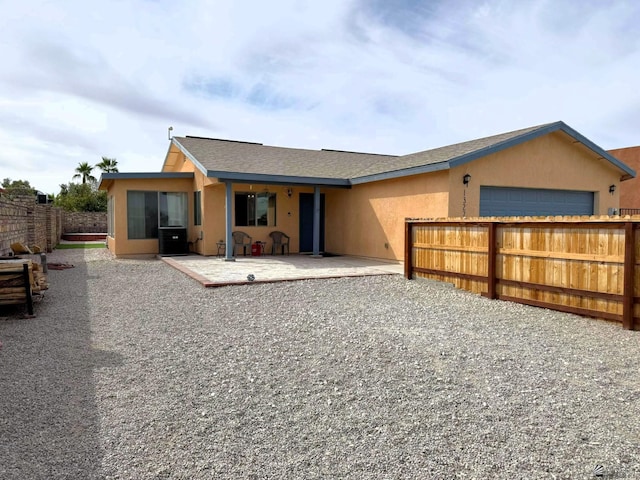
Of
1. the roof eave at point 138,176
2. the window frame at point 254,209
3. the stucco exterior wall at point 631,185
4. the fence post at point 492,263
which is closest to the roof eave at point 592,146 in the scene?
the fence post at point 492,263

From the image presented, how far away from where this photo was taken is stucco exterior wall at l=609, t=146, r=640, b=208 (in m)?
22.4

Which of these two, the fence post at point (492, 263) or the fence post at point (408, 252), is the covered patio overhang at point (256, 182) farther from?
the fence post at point (492, 263)

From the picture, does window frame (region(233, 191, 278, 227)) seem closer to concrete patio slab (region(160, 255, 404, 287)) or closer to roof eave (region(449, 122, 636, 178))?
concrete patio slab (region(160, 255, 404, 287))

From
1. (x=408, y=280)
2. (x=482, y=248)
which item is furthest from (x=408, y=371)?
(x=408, y=280)

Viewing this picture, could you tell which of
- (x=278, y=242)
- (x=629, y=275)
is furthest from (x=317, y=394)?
(x=278, y=242)

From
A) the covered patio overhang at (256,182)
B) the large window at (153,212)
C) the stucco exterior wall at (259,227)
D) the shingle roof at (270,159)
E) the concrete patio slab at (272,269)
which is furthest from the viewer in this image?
the large window at (153,212)

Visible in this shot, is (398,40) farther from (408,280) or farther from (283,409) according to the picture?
(283,409)

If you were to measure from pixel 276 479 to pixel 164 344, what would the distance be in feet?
9.71

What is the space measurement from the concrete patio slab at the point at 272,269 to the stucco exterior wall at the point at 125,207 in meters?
2.06

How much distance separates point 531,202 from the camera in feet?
41.0

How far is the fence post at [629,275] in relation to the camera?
18.4 ft

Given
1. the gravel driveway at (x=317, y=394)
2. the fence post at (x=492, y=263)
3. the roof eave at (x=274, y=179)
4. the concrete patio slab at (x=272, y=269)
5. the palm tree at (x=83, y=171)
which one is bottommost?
the gravel driveway at (x=317, y=394)

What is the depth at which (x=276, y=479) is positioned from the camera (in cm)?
239

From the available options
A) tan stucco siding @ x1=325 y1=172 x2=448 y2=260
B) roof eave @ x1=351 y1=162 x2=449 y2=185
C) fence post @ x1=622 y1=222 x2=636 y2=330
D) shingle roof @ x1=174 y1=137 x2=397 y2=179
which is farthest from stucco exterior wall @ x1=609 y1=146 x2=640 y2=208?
fence post @ x1=622 y1=222 x2=636 y2=330
